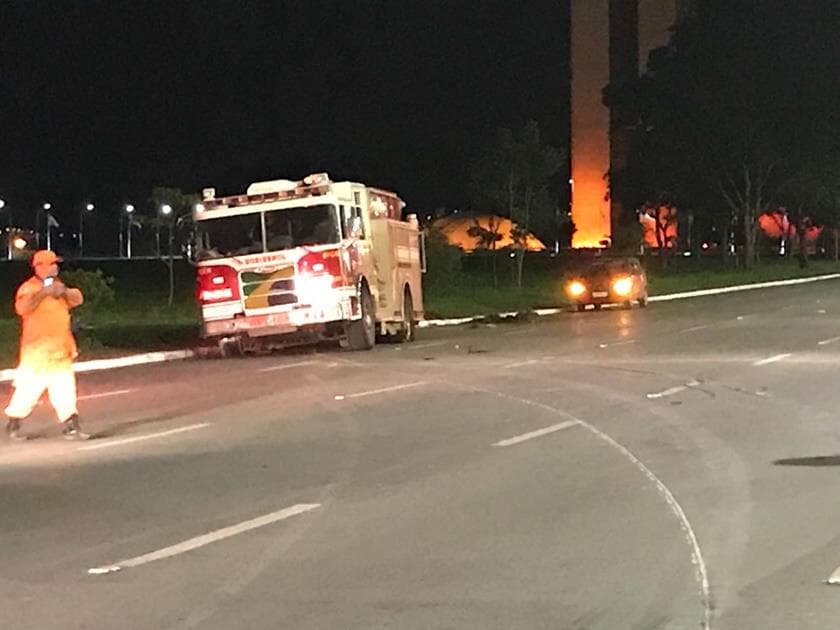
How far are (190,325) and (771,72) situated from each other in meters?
50.0

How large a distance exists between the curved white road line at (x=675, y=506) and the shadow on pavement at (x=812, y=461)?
47.7 inches

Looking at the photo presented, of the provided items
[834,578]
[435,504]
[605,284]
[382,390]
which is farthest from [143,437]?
[605,284]

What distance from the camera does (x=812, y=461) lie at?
42.9 ft

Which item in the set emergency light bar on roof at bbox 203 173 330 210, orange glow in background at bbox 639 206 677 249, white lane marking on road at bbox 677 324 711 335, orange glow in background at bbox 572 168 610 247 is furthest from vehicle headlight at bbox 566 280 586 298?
orange glow in background at bbox 572 168 610 247

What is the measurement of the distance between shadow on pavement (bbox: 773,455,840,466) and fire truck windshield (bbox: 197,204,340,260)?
13.9 meters

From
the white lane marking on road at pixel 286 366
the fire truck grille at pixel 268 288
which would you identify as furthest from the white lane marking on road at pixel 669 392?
the fire truck grille at pixel 268 288

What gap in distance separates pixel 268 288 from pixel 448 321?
14.2 meters

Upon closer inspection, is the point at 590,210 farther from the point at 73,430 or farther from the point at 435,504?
the point at 435,504

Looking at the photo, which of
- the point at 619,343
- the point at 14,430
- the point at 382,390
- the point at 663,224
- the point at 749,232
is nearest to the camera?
the point at 14,430

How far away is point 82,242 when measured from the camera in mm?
150250

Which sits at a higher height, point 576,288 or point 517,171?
point 517,171

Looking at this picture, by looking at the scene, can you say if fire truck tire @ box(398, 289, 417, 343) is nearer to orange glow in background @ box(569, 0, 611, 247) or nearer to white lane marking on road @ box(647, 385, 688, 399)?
white lane marking on road @ box(647, 385, 688, 399)

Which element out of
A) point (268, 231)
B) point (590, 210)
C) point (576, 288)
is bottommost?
point (576, 288)

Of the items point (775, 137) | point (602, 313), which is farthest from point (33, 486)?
point (775, 137)
